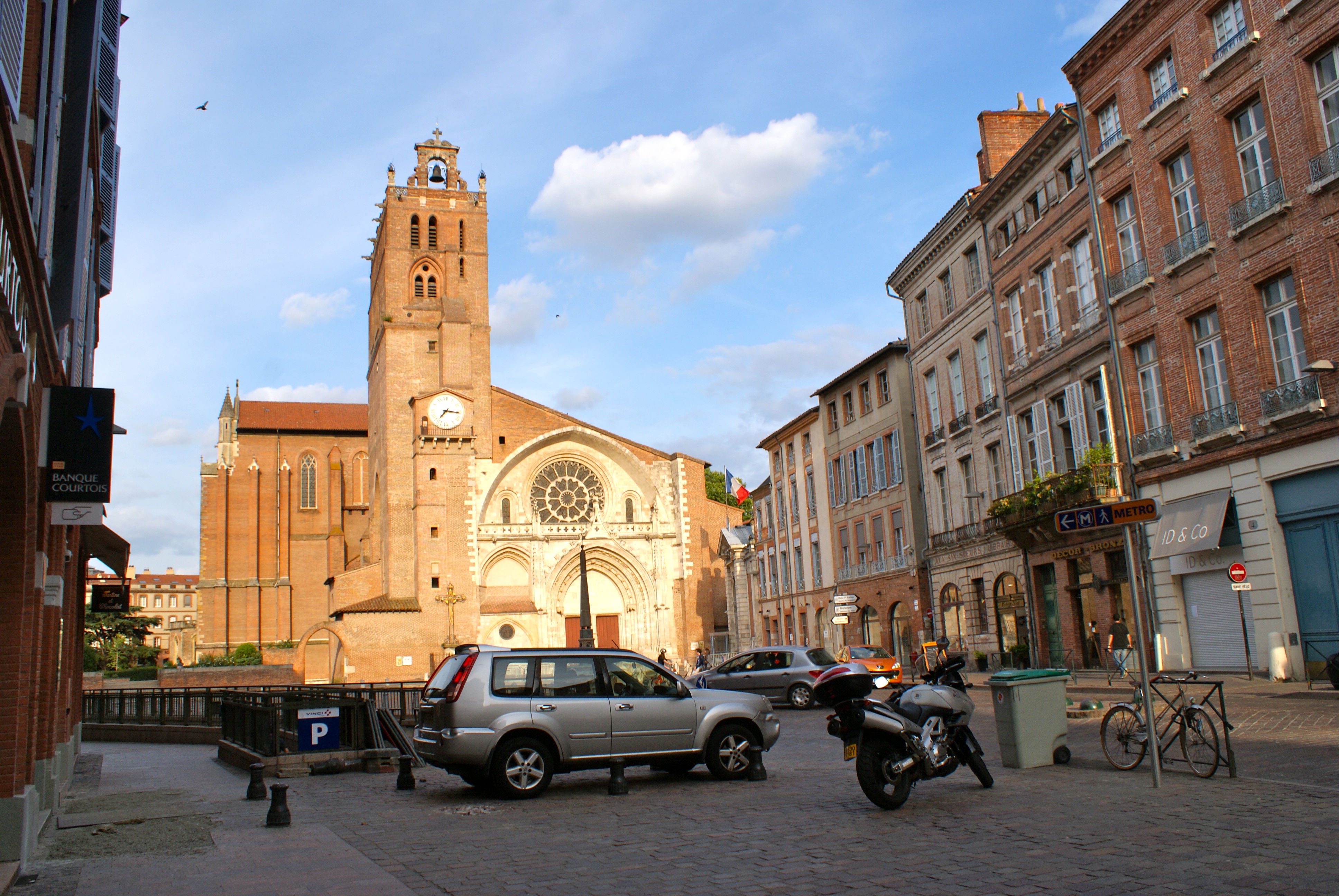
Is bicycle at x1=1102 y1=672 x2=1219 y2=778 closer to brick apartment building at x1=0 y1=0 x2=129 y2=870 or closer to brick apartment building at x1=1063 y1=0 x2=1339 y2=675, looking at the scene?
brick apartment building at x1=0 y1=0 x2=129 y2=870

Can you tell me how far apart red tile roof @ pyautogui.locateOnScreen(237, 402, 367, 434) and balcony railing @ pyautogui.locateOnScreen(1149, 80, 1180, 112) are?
5659 centimetres

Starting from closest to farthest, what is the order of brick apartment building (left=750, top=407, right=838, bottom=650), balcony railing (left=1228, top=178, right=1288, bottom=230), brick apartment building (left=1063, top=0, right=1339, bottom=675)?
brick apartment building (left=1063, top=0, right=1339, bottom=675) < balcony railing (left=1228, top=178, right=1288, bottom=230) < brick apartment building (left=750, top=407, right=838, bottom=650)

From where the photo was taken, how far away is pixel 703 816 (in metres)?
8.78

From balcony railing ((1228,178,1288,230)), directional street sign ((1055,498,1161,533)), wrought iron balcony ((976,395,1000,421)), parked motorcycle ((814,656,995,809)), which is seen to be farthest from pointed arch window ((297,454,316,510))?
directional street sign ((1055,498,1161,533))

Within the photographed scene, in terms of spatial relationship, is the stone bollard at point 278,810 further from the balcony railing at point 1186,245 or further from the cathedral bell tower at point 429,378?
the cathedral bell tower at point 429,378

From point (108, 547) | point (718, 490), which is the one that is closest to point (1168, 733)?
point (108, 547)

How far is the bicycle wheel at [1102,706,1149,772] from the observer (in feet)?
31.9

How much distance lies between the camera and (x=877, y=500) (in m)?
37.6

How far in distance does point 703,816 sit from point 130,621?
63.1 meters

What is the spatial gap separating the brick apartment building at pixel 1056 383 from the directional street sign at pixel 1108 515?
1467 cm

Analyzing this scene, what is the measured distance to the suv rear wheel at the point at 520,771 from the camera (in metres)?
10.2

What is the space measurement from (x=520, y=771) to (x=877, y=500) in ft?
94.7

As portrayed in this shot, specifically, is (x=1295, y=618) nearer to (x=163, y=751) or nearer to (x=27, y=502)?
(x=27, y=502)

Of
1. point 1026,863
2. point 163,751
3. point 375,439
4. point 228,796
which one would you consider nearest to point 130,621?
point 375,439
